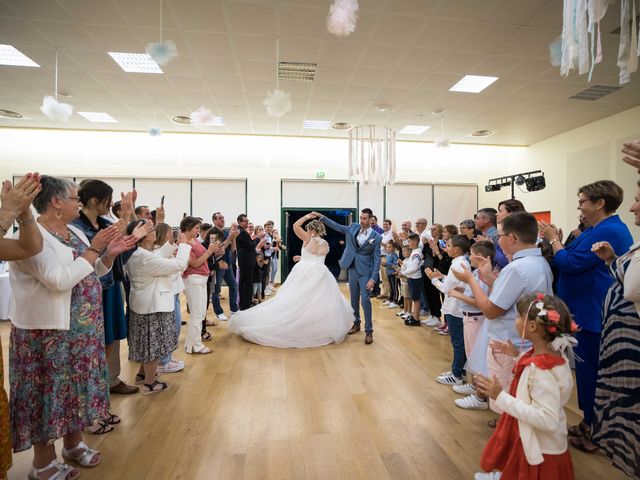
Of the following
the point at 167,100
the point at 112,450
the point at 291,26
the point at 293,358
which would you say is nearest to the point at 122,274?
the point at 112,450

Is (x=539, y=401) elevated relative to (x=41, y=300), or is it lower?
lower

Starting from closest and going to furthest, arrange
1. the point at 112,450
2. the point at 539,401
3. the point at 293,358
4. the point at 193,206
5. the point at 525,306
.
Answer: the point at 539,401 < the point at 525,306 < the point at 112,450 < the point at 293,358 < the point at 193,206

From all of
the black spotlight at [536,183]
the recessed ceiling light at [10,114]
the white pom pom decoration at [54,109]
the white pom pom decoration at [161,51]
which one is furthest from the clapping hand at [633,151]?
the recessed ceiling light at [10,114]

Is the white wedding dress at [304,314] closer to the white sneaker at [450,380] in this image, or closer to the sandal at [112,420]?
the white sneaker at [450,380]

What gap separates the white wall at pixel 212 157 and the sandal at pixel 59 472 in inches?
325

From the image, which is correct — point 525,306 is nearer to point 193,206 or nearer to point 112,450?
point 112,450

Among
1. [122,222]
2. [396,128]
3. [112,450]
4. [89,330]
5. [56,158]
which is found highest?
[396,128]

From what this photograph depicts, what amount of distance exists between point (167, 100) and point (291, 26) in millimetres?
3474

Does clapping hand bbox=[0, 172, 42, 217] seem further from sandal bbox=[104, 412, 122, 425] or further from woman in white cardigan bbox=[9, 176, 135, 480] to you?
sandal bbox=[104, 412, 122, 425]

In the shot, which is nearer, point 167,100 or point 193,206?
point 167,100

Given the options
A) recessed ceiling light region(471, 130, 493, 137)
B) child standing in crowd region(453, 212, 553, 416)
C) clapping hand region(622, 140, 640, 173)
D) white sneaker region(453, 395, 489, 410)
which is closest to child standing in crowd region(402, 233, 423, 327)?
white sneaker region(453, 395, 489, 410)

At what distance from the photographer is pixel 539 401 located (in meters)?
1.46

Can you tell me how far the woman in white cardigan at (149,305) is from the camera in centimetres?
287

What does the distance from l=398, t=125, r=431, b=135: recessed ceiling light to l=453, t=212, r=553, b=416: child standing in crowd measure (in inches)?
271
